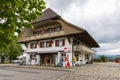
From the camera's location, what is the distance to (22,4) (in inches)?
235

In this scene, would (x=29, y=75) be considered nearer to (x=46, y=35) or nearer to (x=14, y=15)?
(x=14, y=15)

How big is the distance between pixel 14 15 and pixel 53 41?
103 feet

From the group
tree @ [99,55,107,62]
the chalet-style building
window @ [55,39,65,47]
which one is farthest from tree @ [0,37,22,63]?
tree @ [99,55,107,62]

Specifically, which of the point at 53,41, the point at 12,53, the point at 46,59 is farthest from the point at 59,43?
the point at 12,53

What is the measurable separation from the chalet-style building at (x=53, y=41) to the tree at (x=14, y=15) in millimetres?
25608

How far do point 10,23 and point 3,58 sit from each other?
207 feet

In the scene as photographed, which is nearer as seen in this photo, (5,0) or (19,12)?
(5,0)

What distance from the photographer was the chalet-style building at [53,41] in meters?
34.5

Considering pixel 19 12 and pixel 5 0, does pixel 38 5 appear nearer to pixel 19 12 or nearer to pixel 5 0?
pixel 19 12

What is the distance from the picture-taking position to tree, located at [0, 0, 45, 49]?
5672mm

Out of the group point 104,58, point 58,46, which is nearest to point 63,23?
point 58,46

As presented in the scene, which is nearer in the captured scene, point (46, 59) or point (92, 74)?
point (92, 74)

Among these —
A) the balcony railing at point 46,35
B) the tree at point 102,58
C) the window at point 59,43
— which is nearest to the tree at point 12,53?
the balcony railing at point 46,35

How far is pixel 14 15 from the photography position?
5961mm
